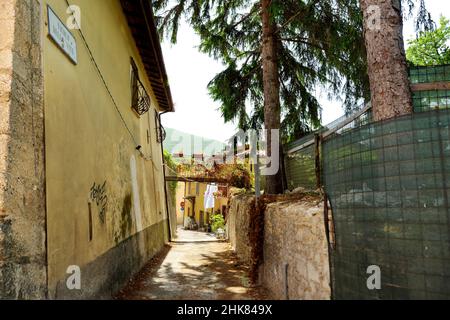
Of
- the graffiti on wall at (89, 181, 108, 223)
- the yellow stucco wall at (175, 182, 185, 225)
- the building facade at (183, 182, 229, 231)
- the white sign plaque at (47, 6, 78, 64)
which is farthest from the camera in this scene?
the yellow stucco wall at (175, 182, 185, 225)

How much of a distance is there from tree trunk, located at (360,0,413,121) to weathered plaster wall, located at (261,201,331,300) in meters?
1.37

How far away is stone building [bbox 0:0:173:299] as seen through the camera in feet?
9.84

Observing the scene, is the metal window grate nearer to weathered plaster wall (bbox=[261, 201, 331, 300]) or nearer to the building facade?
weathered plaster wall (bbox=[261, 201, 331, 300])

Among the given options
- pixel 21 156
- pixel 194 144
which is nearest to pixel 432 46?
pixel 194 144

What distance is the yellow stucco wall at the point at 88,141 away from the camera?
3742 mm

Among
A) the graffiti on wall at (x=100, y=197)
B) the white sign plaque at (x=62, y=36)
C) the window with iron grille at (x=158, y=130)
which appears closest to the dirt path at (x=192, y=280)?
the graffiti on wall at (x=100, y=197)

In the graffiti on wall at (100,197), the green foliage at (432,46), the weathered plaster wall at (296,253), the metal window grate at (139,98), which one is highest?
the green foliage at (432,46)

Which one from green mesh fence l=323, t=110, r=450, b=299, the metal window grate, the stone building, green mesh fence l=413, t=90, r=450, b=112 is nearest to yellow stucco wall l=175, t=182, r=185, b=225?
the metal window grate

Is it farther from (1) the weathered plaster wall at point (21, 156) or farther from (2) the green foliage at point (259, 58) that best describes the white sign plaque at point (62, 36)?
(2) the green foliage at point (259, 58)

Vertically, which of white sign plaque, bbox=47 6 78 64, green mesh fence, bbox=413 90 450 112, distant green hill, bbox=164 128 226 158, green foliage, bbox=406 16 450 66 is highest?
green foliage, bbox=406 16 450 66

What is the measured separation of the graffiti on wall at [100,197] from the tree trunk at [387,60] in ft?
12.1

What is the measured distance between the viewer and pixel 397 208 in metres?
2.73

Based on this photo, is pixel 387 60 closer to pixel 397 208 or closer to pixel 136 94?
pixel 397 208
